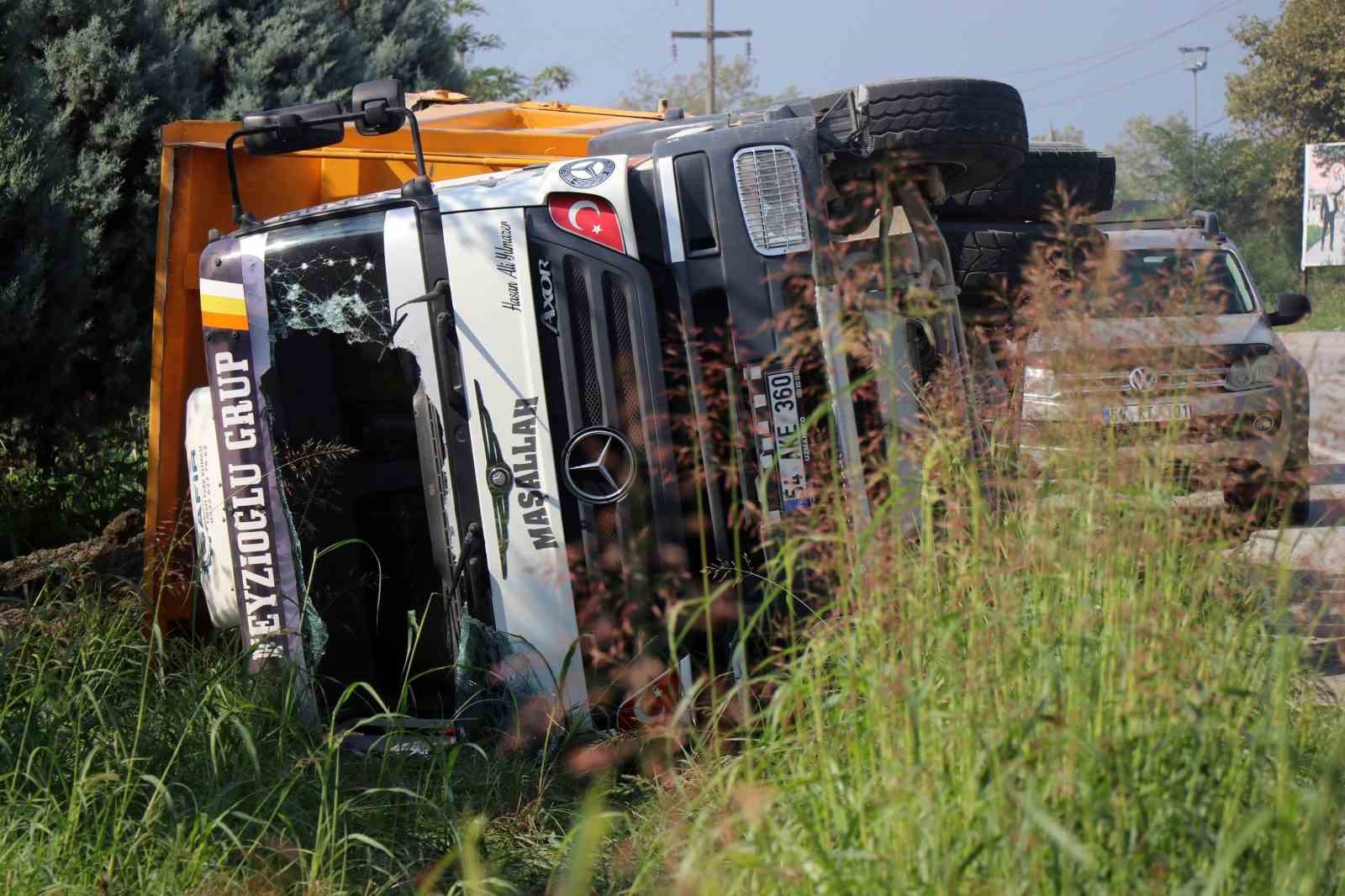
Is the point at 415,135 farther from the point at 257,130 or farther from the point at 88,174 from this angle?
the point at 88,174

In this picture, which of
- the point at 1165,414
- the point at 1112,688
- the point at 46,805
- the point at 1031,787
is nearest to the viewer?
the point at 1031,787

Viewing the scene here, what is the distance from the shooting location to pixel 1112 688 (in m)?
2.39

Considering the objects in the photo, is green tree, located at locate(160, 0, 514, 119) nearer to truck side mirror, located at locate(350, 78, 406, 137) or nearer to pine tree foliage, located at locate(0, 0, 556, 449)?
pine tree foliage, located at locate(0, 0, 556, 449)

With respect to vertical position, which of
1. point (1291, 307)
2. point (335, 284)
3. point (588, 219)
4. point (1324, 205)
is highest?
point (588, 219)

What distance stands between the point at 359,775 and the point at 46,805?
0.92 m

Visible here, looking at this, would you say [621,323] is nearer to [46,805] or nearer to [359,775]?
[359,775]

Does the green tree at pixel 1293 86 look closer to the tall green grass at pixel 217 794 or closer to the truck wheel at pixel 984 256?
the truck wheel at pixel 984 256

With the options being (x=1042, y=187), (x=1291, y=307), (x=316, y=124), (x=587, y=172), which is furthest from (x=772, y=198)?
(x=1291, y=307)

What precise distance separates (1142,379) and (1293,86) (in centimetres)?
3634

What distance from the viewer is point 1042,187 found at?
8.23m

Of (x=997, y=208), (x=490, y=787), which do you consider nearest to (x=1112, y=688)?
(x=490, y=787)

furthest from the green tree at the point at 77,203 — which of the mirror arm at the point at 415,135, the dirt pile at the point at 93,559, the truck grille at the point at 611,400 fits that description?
the truck grille at the point at 611,400

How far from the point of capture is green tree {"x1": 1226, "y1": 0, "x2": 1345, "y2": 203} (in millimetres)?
33500

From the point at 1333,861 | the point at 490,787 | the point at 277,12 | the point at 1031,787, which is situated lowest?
the point at 490,787
